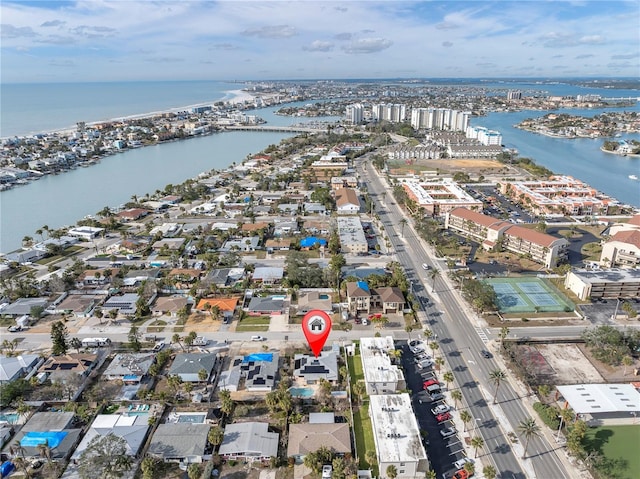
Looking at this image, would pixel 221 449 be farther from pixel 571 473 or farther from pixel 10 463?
pixel 571 473

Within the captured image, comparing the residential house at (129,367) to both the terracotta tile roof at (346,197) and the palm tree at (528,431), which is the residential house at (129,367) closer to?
the palm tree at (528,431)

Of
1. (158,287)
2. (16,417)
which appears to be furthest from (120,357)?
(158,287)

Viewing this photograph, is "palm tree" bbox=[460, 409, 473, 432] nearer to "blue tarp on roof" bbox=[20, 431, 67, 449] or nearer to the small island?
"blue tarp on roof" bbox=[20, 431, 67, 449]

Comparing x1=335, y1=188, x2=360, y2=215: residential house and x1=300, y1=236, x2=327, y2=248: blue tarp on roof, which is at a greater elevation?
x1=335, y1=188, x2=360, y2=215: residential house

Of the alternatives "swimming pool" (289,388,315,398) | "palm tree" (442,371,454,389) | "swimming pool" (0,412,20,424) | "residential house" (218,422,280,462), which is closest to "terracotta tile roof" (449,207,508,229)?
"palm tree" (442,371,454,389)

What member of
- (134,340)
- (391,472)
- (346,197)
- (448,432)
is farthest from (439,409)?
(346,197)

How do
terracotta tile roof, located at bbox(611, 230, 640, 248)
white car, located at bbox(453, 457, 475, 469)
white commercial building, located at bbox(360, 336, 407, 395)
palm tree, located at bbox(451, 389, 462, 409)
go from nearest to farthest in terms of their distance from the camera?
white car, located at bbox(453, 457, 475, 469), palm tree, located at bbox(451, 389, 462, 409), white commercial building, located at bbox(360, 336, 407, 395), terracotta tile roof, located at bbox(611, 230, 640, 248)
